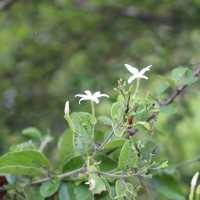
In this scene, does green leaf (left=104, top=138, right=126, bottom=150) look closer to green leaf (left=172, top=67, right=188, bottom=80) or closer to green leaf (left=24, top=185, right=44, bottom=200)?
green leaf (left=24, top=185, right=44, bottom=200)

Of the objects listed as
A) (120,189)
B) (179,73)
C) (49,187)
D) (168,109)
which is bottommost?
(120,189)

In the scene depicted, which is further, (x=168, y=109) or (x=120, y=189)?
(x=168, y=109)

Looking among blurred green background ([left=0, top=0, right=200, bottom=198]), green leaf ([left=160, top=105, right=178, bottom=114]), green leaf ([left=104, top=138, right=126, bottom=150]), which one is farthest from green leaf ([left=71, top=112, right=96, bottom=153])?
blurred green background ([left=0, top=0, right=200, bottom=198])

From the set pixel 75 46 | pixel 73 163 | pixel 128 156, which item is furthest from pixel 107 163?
pixel 75 46

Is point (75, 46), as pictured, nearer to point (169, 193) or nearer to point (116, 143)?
point (169, 193)

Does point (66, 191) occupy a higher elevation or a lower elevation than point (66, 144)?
lower

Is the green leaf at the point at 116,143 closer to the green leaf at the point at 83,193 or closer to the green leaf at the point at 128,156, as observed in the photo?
the green leaf at the point at 128,156

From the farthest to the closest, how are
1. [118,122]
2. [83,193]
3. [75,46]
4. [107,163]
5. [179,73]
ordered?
[75,46] → [179,73] → [107,163] → [83,193] → [118,122]
